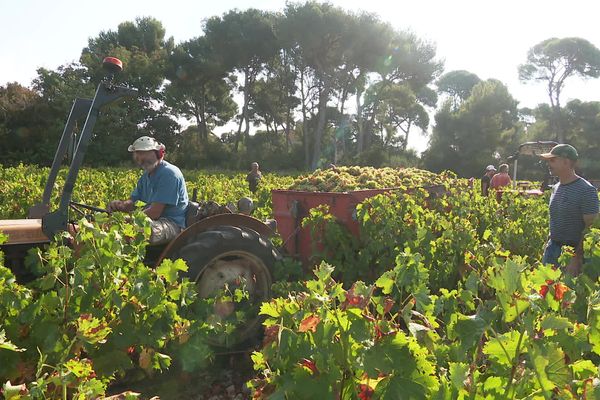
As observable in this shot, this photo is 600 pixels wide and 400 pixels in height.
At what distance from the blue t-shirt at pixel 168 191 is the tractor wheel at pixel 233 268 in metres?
0.32

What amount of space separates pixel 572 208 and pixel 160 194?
3216 mm

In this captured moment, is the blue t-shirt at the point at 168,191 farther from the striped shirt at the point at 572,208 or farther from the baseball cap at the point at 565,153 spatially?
the striped shirt at the point at 572,208

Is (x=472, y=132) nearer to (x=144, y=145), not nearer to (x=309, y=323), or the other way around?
(x=144, y=145)

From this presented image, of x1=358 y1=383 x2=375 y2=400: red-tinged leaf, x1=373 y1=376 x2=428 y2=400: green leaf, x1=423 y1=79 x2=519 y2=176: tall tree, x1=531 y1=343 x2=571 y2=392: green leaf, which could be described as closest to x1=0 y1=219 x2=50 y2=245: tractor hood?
x1=358 y1=383 x2=375 y2=400: red-tinged leaf

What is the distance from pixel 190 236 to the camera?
153 inches

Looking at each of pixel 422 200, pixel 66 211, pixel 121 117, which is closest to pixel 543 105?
pixel 121 117

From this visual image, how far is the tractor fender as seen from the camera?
3.81 m

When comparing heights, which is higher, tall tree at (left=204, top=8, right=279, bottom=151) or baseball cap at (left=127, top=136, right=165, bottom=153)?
tall tree at (left=204, top=8, right=279, bottom=151)

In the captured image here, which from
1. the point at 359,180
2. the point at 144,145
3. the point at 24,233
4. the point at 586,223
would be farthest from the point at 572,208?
the point at 24,233

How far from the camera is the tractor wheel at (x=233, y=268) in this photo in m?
3.68

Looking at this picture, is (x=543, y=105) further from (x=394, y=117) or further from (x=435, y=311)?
(x=435, y=311)

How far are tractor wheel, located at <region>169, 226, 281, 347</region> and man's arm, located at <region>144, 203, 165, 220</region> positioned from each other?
321 millimetres

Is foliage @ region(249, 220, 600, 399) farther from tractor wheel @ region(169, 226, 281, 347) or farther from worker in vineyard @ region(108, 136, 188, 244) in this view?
worker in vineyard @ region(108, 136, 188, 244)

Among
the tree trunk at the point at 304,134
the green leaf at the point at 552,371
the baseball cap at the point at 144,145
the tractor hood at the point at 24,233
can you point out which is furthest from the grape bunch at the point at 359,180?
the tree trunk at the point at 304,134
